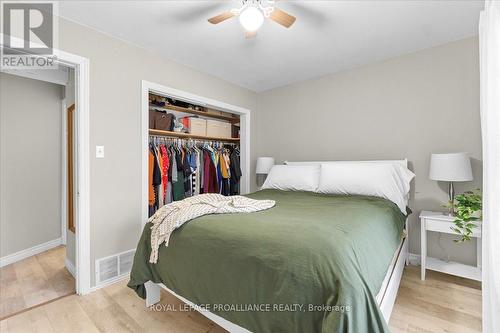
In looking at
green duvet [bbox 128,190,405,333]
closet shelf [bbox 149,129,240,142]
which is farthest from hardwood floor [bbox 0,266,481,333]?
closet shelf [bbox 149,129,240,142]

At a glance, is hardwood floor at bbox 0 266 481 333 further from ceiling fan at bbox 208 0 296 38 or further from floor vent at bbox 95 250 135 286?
ceiling fan at bbox 208 0 296 38

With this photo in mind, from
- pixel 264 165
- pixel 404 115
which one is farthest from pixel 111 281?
pixel 404 115

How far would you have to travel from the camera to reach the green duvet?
36.9 inches

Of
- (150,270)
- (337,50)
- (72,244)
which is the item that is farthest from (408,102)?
(72,244)

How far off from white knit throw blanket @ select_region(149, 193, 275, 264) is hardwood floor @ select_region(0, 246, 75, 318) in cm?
116

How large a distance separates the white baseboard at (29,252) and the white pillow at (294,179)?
2.86 metres

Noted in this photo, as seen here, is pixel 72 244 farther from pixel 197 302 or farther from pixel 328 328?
pixel 328 328

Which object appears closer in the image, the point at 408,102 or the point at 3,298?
the point at 3,298

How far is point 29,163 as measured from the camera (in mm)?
2828

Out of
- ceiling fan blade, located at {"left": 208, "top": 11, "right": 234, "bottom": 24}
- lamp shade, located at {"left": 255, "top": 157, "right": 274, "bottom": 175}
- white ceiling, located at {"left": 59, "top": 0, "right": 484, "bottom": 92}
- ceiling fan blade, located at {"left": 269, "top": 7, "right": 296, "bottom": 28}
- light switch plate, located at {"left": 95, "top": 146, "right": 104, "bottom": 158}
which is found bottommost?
lamp shade, located at {"left": 255, "top": 157, "right": 274, "bottom": 175}

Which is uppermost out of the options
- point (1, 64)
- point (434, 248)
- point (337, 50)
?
point (337, 50)

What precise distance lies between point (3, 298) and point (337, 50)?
3.85 meters

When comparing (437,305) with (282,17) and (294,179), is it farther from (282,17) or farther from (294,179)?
(282,17)

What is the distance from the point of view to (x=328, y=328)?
0.86 meters
